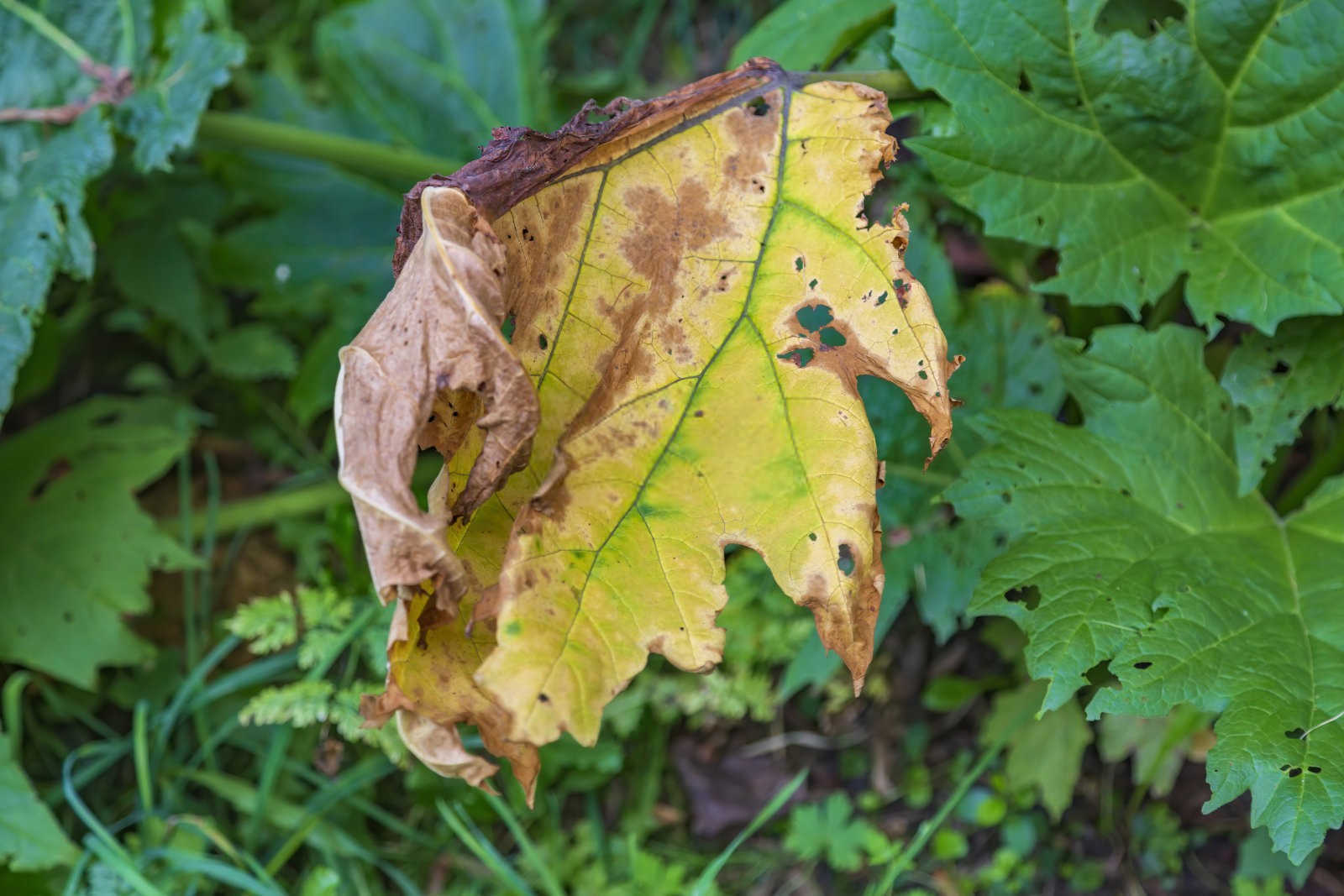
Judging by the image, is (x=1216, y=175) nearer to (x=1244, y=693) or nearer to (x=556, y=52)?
(x=1244, y=693)

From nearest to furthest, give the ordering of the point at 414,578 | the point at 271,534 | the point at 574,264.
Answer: the point at 414,578, the point at 574,264, the point at 271,534

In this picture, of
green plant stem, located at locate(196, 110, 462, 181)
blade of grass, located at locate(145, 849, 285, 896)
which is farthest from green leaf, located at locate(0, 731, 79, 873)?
green plant stem, located at locate(196, 110, 462, 181)

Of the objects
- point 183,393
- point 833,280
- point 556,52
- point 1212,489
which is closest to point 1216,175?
point 1212,489

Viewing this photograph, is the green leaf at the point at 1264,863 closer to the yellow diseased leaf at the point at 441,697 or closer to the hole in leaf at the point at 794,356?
the hole in leaf at the point at 794,356

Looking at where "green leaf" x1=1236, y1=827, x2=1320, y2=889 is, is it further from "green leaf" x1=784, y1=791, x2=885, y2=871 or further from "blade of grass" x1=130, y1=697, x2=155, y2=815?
"blade of grass" x1=130, y1=697, x2=155, y2=815

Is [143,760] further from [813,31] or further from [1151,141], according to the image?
[1151,141]

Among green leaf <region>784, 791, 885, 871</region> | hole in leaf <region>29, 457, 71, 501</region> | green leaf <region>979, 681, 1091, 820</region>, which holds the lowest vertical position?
green leaf <region>784, 791, 885, 871</region>

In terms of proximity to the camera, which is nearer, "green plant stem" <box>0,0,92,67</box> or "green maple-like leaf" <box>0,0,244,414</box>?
A: "green maple-like leaf" <box>0,0,244,414</box>
